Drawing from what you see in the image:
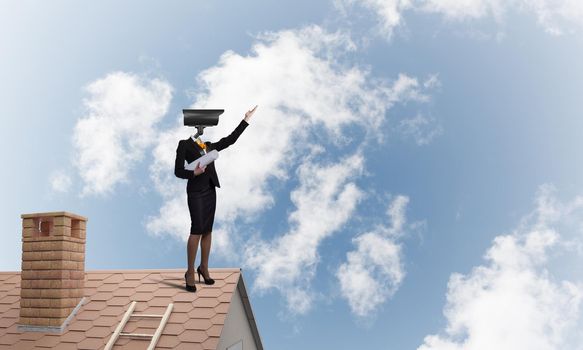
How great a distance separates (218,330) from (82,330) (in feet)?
9.38

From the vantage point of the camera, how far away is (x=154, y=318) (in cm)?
1023

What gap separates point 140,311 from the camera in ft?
34.6

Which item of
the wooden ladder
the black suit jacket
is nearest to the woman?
the black suit jacket

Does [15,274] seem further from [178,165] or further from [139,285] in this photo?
[178,165]

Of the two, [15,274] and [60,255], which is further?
[15,274]

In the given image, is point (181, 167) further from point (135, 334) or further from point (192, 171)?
point (135, 334)

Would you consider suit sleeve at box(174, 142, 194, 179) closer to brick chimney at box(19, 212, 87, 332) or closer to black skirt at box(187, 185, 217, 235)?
black skirt at box(187, 185, 217, 235)

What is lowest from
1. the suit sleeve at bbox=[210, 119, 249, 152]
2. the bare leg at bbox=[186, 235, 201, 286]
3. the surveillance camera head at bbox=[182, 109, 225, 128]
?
the bare leg at bbox=[186, 235, 201, 286]

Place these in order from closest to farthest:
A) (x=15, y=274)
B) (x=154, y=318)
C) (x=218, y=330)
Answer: (x=218, y=330), (x=154, y=318), (x=15, y=274)

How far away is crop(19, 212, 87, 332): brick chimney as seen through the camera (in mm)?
10609

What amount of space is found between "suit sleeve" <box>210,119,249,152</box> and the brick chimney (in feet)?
11.3

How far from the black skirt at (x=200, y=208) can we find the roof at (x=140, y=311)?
4.89ft

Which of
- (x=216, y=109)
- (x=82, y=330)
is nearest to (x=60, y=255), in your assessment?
(x=82, y=330)

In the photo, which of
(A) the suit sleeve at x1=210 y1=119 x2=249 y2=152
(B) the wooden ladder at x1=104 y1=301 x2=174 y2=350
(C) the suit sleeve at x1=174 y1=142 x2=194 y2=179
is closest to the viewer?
(B) the wooden ladder at x1=104 y1=301 x2=174 y2=350
